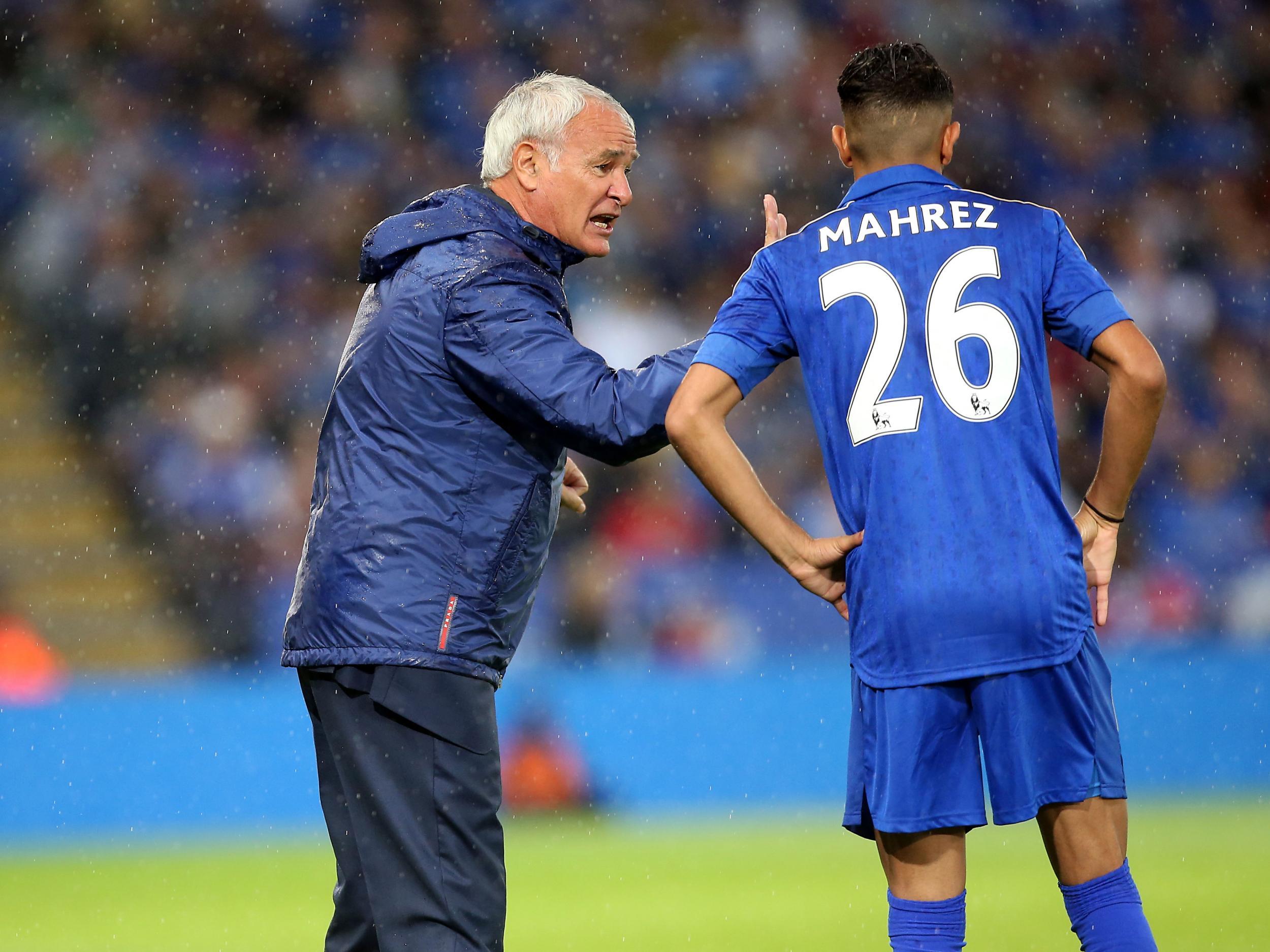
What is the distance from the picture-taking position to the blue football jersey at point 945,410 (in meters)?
2.61

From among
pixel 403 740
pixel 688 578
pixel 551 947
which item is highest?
pixel 688 578

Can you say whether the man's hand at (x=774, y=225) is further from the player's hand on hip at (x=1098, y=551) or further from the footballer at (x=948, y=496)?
the player's hand on hip at (x=1098, y=551)

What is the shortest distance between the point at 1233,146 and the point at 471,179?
6319mm

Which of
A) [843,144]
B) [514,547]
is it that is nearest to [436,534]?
[514,547]

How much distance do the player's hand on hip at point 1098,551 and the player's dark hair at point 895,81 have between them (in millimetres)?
858

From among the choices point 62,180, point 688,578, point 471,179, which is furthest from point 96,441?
point 688,578

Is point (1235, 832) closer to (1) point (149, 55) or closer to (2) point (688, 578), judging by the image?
(2) point (688, 578)

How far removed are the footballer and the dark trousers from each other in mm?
739

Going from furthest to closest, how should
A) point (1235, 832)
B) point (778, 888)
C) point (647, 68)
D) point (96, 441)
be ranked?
point (647, 68)
point (96, 441)
point (1235, 832)
point (778, 888)

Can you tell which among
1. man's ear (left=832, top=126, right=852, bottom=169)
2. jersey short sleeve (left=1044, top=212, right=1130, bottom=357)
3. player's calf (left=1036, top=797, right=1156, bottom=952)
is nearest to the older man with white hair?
man's ear (left=832, top=126, right=852, bottom=169)

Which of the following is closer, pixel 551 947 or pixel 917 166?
pixel 917 166

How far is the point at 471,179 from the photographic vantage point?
38.7ft

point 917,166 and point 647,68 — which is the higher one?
point 647,68

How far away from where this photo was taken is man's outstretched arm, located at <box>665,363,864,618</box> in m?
2.77
